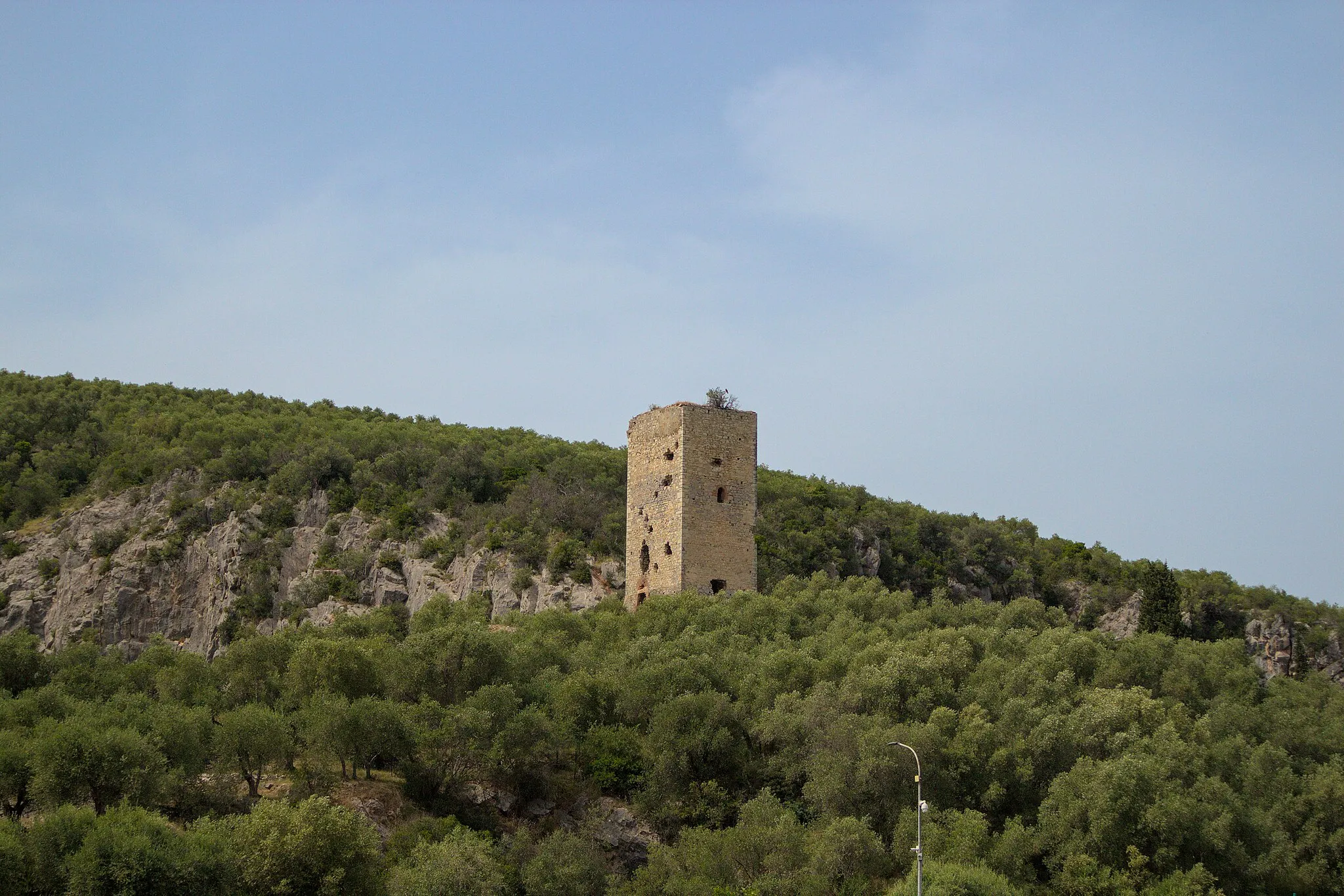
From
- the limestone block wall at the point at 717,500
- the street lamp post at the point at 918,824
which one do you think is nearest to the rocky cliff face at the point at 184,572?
the limestone block wall at the point at 717,500

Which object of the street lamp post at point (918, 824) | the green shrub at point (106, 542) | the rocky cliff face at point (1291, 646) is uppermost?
the green shrub at point (106, 542)

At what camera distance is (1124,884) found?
30422 mm

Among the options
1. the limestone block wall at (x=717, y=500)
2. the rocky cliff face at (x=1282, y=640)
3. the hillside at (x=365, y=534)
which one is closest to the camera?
the limestone block wall at (x=717, y=500)

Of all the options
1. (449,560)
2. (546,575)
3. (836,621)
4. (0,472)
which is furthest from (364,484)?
(836,621)

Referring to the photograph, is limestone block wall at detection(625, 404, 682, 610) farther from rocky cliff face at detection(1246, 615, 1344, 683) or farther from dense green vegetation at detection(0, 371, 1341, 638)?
rocky cliff face at detection(1246, 615, 1344, 683)

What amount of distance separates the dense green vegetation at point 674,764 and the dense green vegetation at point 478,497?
55.9ft

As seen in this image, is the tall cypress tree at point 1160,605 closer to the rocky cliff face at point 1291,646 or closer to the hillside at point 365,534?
the hillside at point 365,534

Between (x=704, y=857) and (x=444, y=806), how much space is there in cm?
550

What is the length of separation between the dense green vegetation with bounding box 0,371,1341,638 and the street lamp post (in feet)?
71.5

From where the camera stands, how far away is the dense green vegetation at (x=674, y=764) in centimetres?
2923

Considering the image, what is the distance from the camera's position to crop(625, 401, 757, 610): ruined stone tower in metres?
41.5

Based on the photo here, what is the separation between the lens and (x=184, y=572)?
60.2 meters

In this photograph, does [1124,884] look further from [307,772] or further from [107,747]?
[107,747]

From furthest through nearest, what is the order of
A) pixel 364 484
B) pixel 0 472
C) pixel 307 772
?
pixel 0 472 → pixel 364 484 → pixel 307 772
